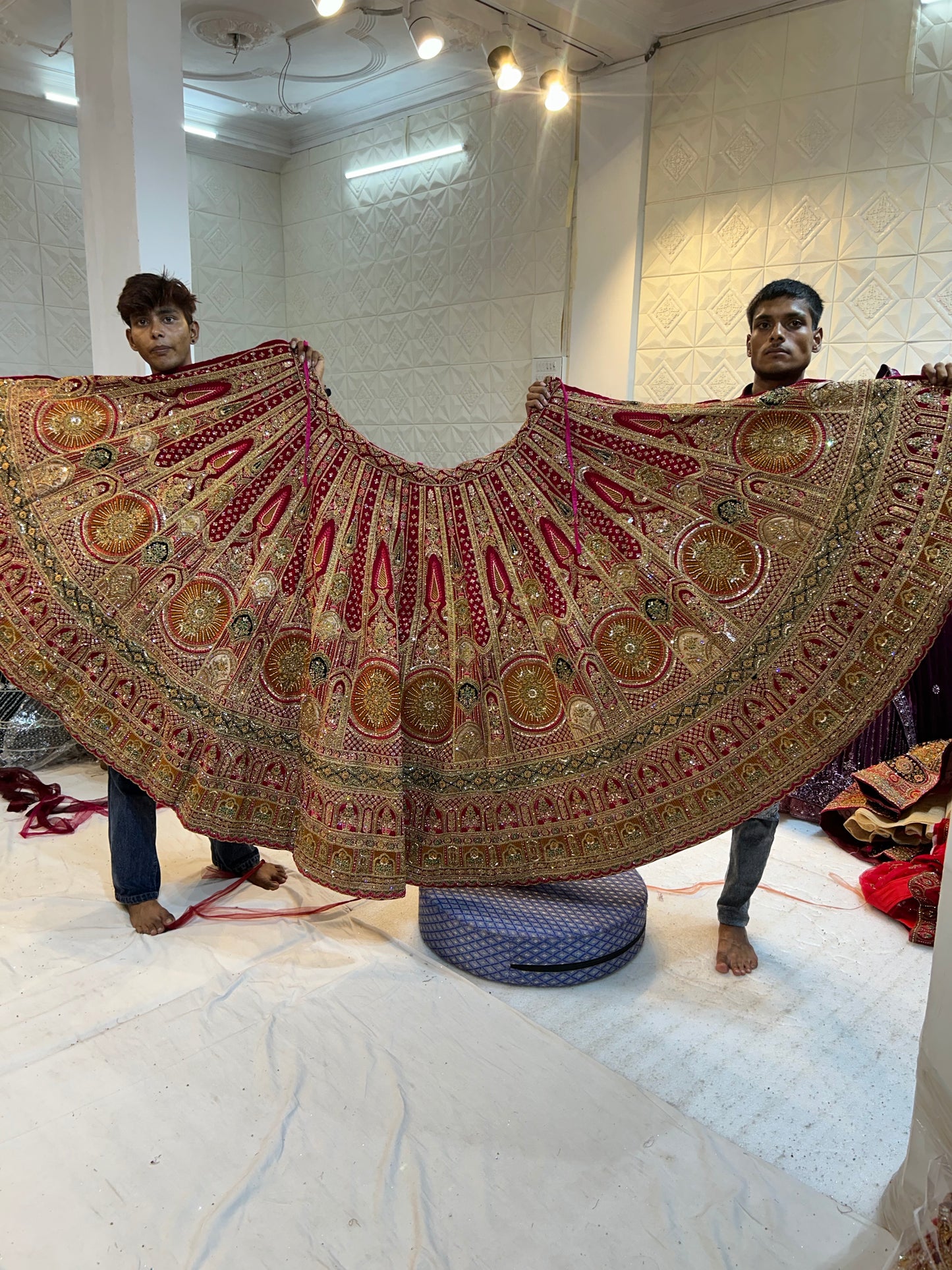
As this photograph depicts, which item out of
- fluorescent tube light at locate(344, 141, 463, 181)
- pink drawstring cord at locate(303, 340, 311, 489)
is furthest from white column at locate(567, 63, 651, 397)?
pink drawstring cord at locate(303, 340, 311, 489)

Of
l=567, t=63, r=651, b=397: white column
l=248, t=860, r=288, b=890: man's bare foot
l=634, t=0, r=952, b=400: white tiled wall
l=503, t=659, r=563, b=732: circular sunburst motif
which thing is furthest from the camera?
l=567, t=63, r=651, b=397: white column

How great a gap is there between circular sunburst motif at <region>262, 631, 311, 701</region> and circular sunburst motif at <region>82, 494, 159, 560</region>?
35cm

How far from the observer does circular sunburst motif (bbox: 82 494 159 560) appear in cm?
182

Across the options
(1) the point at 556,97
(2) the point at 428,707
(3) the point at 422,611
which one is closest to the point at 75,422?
(3) the point at 422,611

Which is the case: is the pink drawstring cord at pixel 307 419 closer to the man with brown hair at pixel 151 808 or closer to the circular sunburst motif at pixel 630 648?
the man with brown hair at pixel 151 808

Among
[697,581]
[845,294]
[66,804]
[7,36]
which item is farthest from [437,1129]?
[7,36]

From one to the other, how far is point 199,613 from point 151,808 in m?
0.52

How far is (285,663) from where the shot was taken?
187 centimetres

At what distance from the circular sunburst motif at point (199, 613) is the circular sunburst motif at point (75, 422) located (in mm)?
369

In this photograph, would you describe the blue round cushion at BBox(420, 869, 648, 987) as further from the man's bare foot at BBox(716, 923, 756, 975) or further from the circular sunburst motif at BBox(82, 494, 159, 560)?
the circular sunburst motif at BBox(82, 494, 159, 560)

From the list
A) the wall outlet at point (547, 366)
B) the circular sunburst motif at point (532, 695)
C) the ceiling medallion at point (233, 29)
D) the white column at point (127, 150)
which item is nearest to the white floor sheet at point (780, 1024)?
the circular sunburst motif at point (532, 695)

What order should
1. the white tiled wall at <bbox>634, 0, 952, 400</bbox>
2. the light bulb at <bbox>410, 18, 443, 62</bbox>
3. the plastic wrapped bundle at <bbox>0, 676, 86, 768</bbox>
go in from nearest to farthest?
the white tiled wall at <bbox>634, 0, 952, 400</bbox> < the plastic wrapped bundle at <bbox>0, 676, 86, 768</bbox> < the light bulb at <bbox>410, 18, 443, 62</bbox>

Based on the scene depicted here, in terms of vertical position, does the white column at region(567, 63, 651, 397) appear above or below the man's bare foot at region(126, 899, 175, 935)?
above

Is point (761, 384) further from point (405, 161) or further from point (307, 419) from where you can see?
point (405, 161)
